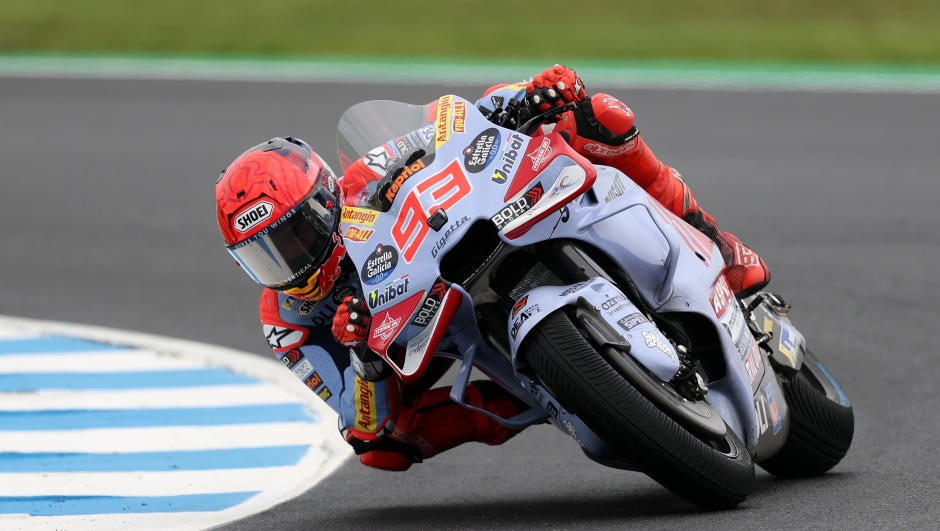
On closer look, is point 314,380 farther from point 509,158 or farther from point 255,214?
point 509,158

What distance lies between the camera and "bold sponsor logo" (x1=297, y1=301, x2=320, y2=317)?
16.1ft

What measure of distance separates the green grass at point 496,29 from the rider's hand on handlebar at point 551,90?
11992mm

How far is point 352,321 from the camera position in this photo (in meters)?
4.27

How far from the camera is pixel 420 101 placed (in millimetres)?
13875

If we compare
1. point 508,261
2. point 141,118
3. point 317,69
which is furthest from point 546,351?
point 317,69

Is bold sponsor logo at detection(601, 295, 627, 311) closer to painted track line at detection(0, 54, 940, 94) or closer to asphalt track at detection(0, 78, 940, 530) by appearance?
asphalt track at detection(0, 78, 940, 530)

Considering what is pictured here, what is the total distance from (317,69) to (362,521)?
40.7 ft

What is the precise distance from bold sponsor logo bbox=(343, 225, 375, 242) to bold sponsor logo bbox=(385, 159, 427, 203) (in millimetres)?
127

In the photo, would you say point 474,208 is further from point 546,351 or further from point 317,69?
point 317,69

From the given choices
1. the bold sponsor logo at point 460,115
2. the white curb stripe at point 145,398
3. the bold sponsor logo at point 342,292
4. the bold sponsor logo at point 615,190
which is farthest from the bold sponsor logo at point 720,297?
the white curb stripe at point 145,398

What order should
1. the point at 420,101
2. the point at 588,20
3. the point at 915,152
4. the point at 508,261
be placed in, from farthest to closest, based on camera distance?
the point at 588,20 → the point at 420,101 → the point at 915,152 → the point at 508,261

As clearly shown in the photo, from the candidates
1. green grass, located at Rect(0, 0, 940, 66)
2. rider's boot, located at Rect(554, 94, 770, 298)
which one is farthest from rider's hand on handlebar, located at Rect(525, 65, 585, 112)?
green grass, located at Rect(0, 0, 940, 66)

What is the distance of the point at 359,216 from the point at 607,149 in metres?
1.02

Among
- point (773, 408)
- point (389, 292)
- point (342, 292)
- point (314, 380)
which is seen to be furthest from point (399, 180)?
point (773, 408)
